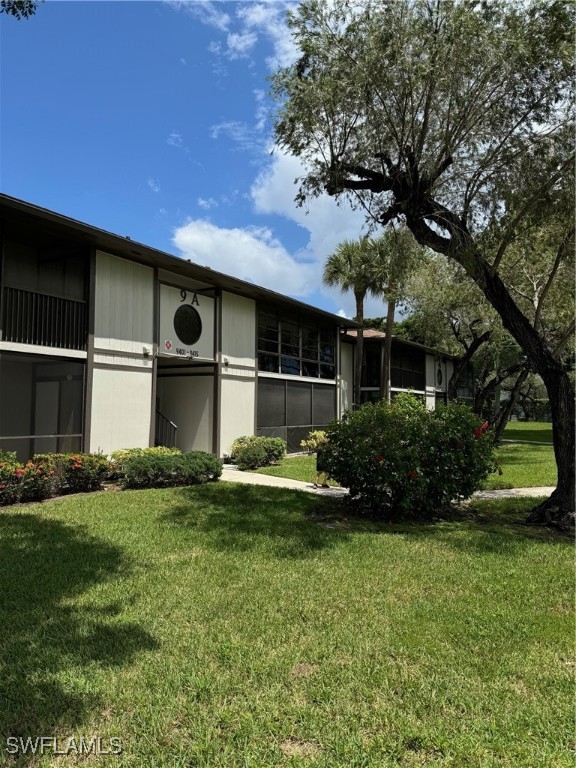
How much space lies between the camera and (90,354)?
1123cm

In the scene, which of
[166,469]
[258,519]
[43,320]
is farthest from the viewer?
[43,320]

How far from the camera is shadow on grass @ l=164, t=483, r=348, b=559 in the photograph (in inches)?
252

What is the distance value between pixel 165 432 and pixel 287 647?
1285cm

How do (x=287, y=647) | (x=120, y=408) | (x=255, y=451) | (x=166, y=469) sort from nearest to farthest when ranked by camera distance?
(x=287, y=647) → (x=166, y=469) → (x=120, y=408) → (x=255, y=451)

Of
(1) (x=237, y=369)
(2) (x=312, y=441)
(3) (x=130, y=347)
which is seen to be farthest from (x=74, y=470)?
(2) (x=312, y=441)

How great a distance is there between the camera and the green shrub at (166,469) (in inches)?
393

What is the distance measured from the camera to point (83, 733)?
8.76 feet

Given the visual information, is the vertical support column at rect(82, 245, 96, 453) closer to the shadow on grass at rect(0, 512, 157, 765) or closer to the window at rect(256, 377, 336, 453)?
the shadow on grass at rect(0, 512, 157, 765)

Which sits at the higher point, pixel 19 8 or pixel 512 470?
pixel 19 8

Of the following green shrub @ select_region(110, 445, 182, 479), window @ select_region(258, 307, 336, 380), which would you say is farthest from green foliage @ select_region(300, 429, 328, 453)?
green shrub @ select_region(110, 445, 182, 479)

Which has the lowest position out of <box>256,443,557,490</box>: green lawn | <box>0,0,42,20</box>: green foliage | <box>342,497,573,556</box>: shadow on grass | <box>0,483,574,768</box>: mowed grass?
<box>342,497,573,556</box>: shadow on grass

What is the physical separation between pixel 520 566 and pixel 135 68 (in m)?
10.1

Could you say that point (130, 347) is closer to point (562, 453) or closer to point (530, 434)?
point (562, 453)

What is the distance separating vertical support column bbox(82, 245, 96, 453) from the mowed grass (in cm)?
456
